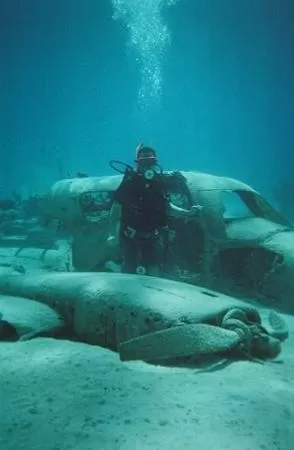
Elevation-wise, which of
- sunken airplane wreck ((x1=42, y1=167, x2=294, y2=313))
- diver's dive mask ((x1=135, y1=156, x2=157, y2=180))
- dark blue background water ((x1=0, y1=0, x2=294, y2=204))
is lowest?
sunken airplane wreck ((x1=42, y1=167, x2=294, y2=313))

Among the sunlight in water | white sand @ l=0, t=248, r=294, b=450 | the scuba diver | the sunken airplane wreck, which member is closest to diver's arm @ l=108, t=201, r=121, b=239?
the sunken airplane wreck

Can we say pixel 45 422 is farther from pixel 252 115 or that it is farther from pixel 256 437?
pixel 252 115

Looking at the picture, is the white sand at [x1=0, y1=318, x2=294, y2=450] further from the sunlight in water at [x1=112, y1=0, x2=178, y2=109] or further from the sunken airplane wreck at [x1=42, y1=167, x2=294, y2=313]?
the sunlight in water at [x1=112, y1=0, x2=178, y2=109]

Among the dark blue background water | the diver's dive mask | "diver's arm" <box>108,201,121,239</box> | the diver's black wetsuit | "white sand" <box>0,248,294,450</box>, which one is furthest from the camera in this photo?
the dark blue background water

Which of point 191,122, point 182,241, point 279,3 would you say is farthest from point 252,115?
point 182,241

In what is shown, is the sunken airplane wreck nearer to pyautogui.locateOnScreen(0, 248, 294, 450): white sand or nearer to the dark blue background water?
pyautogui.locateOnScreen(0, 248, 294, 450): white sand

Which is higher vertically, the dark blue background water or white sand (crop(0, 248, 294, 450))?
the dark blue background water

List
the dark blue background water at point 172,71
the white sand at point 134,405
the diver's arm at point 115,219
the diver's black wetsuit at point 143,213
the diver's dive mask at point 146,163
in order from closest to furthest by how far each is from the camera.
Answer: the white sand at point 134,405, the diver's black wetsuit at point 143,213, the diver's dive mask at point 146,163, the diver's arm at point 115,219, the dark blue background water at point 172,71

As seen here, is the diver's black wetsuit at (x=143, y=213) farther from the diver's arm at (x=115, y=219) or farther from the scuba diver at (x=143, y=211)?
the diver's arm at (x=115, y=219)

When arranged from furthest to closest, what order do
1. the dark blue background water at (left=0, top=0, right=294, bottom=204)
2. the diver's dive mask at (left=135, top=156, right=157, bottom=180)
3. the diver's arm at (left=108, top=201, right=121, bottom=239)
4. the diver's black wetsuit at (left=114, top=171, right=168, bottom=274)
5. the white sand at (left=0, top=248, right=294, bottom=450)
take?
the dark blue background water at (left=0, top=0, right=294, bottom=204)
the diver's arm at (left=108, top=201, right=121, bottom=239)
the diver's dive mask at (left=135, top=156, right=157, bottom=180)
the diver's black wetsuit at (left=114, top=171, right=168, bottom=274)
the white sand at (left=0, top=248, right=294, bottom=450)

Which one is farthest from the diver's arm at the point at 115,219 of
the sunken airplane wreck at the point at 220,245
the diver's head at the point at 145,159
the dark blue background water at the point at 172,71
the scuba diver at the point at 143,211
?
the dark blue background water at the point at 172,71

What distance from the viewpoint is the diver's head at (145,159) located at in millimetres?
6828

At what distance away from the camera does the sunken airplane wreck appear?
22.5ft

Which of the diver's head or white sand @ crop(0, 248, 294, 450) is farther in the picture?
the diver's head
